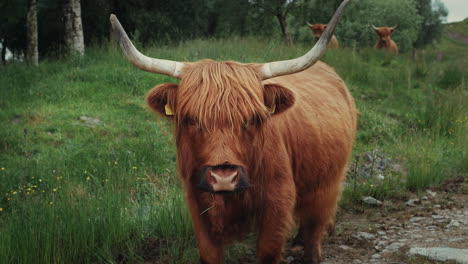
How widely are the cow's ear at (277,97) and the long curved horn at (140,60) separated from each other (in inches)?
21.6

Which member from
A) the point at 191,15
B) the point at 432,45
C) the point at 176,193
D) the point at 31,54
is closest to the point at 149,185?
the point at 176,193

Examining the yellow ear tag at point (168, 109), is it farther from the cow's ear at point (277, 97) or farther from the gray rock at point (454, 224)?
the gray rock at point (454, 224)

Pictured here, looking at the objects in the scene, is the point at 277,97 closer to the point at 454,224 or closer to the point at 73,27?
the point at 454,224

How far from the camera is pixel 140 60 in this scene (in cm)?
276

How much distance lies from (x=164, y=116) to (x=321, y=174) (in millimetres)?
1339

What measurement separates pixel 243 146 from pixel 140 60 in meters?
0.78

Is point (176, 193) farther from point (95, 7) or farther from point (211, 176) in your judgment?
point (95, 7)

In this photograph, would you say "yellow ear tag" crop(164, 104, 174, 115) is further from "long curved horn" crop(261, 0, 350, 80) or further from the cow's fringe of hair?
"long curved horn" crop(261, 0, 350, 80)

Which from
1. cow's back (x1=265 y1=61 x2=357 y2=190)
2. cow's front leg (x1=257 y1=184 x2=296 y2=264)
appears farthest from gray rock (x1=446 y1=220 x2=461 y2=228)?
cow's front leg (x1=257 y1=184 x2=296 y2=264)

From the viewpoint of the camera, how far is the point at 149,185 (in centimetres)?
489

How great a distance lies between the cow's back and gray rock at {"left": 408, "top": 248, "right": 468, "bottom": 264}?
0.81 m

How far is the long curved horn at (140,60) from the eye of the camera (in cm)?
269

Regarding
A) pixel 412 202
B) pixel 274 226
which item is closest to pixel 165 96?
pixel 274 226

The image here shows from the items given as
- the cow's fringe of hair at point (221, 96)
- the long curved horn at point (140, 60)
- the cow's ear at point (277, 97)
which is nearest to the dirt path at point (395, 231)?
the cow's ear at point (277, 97)
